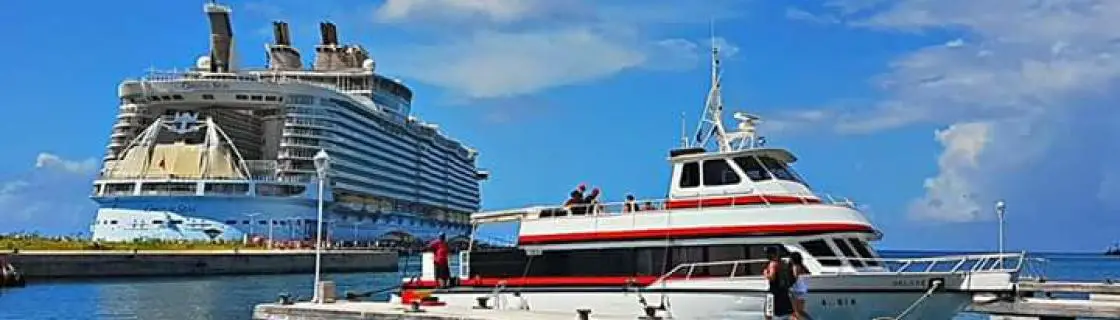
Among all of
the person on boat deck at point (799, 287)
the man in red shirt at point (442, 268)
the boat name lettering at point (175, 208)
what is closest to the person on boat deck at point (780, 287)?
the person on boat deck at point (799, 287)

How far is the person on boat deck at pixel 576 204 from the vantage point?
25.0 m

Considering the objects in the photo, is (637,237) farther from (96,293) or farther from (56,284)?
(56,284)

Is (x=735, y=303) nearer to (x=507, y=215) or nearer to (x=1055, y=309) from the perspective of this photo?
(x=507, y=215)

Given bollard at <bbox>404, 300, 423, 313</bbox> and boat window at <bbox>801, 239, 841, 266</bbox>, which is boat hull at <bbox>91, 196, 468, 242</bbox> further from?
boat window at <bbox>801, 239, 841, 266</bbox>

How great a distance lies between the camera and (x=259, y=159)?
111812mm

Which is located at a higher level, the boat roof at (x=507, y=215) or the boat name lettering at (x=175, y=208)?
the boat name lettering at (x=175, y=208)

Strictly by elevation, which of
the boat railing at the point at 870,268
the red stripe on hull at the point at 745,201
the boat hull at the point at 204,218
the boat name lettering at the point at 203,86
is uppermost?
the boat name lettering at the point at 203,86

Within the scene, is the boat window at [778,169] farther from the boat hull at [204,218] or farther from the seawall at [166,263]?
the boat hull at [204,218]

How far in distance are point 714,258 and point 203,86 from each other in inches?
3612

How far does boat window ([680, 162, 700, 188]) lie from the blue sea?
13481 mm

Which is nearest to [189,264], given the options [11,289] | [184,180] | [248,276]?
[248,276]

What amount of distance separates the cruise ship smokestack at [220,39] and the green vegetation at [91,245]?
40970 mm

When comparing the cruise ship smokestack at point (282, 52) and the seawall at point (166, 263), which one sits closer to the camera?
the seawall at point (166, 263)

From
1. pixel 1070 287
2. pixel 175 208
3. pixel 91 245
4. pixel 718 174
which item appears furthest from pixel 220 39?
pixel 718 174
